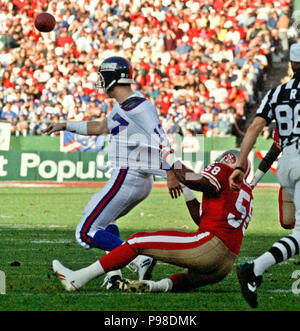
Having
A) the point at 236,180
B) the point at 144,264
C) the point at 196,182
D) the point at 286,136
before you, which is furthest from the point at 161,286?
the point at 286,136

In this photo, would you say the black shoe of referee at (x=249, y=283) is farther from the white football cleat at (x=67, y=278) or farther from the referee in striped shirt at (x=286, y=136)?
the white football cleat at (x=67, y=278)

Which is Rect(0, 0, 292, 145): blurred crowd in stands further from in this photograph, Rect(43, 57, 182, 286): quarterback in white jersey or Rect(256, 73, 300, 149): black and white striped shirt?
Rect(256, 73, 300, 149): black and white striped shirt

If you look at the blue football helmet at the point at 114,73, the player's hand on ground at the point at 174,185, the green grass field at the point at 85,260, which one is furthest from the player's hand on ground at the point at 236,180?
the blue football helmet at the point at 114,73

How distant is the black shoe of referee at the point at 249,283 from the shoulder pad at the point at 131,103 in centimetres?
176

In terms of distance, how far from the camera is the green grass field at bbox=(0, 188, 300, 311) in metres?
5.57

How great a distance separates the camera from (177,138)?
20031 millimetres

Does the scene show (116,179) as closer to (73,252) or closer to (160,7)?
(73,252)

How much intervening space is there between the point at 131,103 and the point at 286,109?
134 centimetres

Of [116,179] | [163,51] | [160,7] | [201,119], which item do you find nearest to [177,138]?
[201,119]

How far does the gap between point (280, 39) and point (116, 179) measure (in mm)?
17339

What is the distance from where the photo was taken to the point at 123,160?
6551mm

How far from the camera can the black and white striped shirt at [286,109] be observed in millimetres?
5781

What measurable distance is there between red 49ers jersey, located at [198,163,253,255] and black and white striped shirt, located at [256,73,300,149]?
18.9 inches


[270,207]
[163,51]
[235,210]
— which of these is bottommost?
[270,207]
